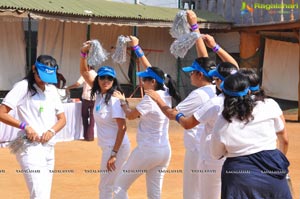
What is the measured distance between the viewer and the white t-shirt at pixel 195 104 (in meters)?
4.84

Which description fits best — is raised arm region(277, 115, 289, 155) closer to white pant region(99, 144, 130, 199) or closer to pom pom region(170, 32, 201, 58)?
pom pom region(170, 32, 201, 58)

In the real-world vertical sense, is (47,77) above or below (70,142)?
above

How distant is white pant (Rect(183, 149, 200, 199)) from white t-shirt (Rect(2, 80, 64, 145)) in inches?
49.5

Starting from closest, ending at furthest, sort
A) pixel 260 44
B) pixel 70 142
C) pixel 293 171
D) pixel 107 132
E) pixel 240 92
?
pixel 240 92, pixel 107 132, pixel 293 171, pixel 70 142, pixel 260 44

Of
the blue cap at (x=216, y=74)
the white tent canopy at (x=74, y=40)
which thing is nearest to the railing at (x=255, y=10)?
the white tent canopy at (x=74, y=40)

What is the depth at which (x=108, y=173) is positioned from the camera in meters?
5.50

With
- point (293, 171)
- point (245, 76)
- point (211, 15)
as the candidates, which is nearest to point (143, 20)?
Answer: point (211, 15)

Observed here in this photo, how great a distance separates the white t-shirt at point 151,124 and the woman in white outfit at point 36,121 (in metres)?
0.81

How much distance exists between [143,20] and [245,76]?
45.1ft

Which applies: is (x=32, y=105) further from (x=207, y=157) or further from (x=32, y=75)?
(x=207, y=157)

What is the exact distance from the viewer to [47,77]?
16.3ft

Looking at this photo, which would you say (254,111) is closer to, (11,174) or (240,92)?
(240,92)

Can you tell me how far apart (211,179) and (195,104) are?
634 mm

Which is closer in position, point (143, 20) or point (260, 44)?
point (143, 20)
